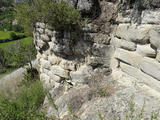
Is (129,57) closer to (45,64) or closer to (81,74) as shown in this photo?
(81,74)

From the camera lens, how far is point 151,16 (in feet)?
6.38

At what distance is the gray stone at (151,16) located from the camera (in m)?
1.86

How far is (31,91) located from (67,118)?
1768 mm

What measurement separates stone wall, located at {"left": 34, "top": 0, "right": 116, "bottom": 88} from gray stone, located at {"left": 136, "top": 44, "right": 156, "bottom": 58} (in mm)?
700

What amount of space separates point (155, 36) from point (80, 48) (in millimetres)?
1587

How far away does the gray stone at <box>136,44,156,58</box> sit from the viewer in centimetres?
198

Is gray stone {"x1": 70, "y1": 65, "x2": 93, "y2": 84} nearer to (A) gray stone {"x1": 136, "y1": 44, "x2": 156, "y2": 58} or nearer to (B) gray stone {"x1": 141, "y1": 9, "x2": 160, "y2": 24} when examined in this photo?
(A) gray stone {"x1": 136, "y1": 44, "x2": 156, "y2": 58}

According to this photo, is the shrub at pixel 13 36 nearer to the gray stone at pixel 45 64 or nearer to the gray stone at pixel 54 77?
the gray stone at pixel 45 64

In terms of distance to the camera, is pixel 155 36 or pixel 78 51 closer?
pixel 155 36

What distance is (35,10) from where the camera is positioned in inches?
121

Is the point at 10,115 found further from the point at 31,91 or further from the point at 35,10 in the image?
the point at 35,10

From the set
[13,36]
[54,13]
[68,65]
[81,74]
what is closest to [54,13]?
[54,13]

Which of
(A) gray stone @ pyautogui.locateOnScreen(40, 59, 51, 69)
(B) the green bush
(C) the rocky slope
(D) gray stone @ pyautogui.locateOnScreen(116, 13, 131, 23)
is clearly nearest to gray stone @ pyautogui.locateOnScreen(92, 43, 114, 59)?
(C) the rocky slope

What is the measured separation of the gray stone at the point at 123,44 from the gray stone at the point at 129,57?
0.25ft
